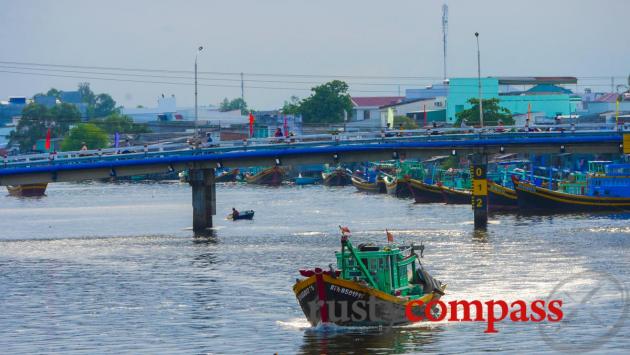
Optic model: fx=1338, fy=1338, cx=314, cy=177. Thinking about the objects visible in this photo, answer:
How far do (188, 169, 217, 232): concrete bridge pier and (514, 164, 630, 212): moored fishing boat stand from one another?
28994mm

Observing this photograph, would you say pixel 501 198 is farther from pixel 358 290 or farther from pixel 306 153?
pixel 358 290

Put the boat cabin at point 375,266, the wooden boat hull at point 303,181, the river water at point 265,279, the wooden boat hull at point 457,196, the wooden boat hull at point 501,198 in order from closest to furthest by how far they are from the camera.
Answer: the boat cabin at point 375,266 < the river water at point 265,279 < the wooden boat hull at point 501,198 < the wooden boat hull at point 457,196 < the wooden boat hull at point 303,181

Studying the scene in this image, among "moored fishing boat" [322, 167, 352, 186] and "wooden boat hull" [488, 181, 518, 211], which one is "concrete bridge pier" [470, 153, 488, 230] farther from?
"moored fishing boat" [322, 167, 352, 186]

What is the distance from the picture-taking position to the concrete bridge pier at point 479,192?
9519 centimetres

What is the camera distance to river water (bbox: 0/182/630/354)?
164ft

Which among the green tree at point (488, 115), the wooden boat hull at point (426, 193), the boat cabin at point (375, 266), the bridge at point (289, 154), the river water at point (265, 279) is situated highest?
the green tree at point (488, 115)

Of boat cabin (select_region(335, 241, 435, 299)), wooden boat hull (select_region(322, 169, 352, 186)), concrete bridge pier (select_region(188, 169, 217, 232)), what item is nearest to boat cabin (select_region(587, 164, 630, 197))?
concrete bridge pier (select_region(188, 169, 217, 232))

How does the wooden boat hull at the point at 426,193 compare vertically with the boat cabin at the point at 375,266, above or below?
below

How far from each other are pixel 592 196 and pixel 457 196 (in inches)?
866

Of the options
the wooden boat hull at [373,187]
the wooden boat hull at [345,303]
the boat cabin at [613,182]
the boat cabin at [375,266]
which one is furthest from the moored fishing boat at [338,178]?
the wooden boat hull at [345,303]

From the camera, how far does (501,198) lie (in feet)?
390

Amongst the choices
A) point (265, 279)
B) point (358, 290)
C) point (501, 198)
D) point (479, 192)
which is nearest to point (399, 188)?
point (501, 198)

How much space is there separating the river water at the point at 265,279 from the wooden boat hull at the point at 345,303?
471 mm

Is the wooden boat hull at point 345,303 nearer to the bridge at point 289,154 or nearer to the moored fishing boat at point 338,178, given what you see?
the bridge at point 289,154
